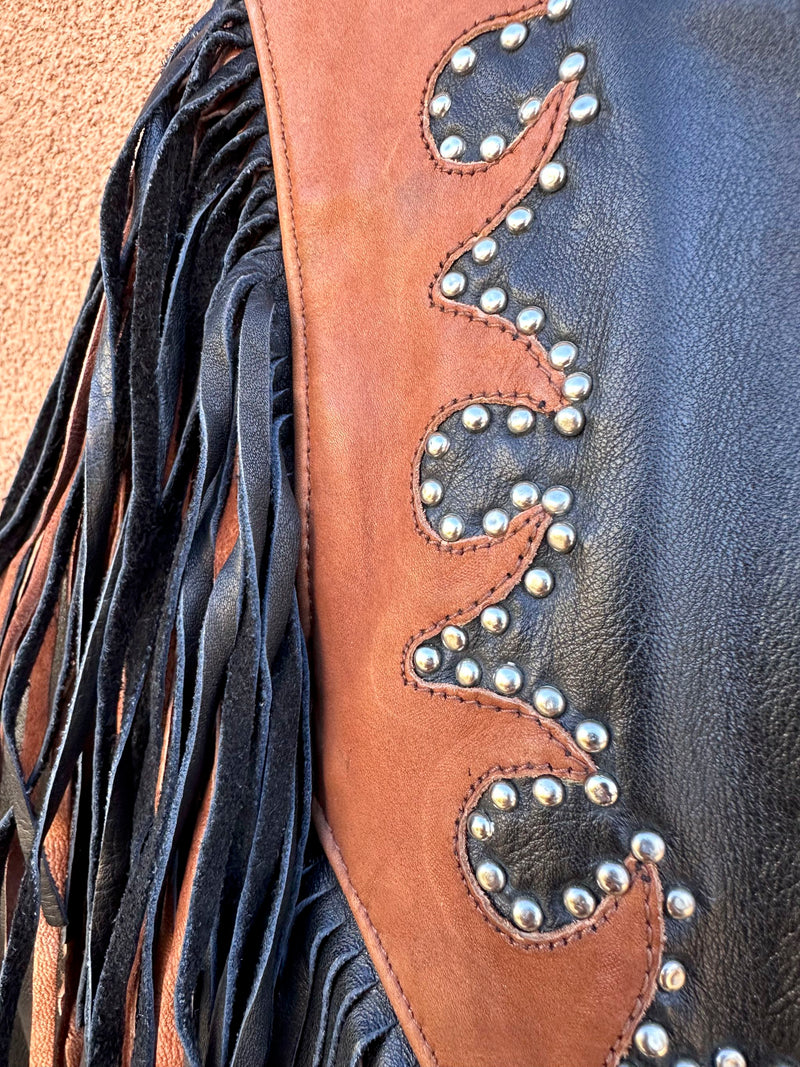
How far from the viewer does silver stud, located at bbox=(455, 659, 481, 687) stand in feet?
1.07

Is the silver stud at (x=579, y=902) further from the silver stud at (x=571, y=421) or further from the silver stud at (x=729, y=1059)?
the silver stud at (x=571, y=421)

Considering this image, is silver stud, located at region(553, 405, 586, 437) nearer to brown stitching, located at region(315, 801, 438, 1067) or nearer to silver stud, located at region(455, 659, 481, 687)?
silver stud, located at region(455, 659, 481, 687)

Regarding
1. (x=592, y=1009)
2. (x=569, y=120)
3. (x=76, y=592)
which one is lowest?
(x=592, y=1009)

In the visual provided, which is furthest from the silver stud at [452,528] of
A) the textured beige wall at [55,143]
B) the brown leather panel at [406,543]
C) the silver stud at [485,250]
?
the textured beige wall at [55,143]

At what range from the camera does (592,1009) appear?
30 cm

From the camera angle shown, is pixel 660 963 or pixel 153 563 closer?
pixel 660 963

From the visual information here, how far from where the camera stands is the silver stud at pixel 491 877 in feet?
1.04

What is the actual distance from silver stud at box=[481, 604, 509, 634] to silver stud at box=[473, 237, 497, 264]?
15 centimetres

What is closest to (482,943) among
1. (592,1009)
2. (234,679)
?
(592,1009)

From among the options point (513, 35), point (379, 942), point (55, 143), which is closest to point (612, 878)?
point (379, 942)

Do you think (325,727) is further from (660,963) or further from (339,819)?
(660,963)

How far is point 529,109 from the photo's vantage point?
1.08ft

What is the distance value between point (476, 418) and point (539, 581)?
73 millimetres

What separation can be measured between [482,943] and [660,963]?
2.8 inches
